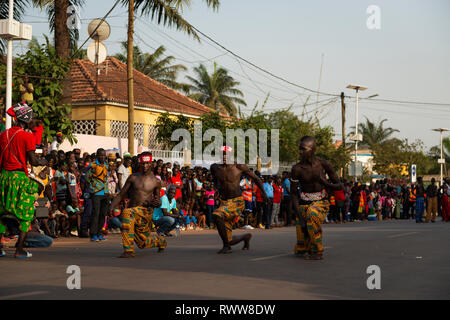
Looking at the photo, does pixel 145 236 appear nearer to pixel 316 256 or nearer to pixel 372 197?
pixel 316 256

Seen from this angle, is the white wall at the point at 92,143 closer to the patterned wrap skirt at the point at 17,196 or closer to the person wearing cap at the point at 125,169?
the person wearing cap at the point at 125,169

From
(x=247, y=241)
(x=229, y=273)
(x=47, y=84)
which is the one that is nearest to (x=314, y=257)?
(x=247, y=241)

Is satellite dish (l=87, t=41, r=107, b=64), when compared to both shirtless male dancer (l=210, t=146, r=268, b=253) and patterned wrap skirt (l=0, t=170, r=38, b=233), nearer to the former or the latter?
shirtless male dancer (l=210, t=146, r=268, b=253)

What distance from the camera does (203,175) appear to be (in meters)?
23.0

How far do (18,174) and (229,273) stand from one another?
13.1 ft

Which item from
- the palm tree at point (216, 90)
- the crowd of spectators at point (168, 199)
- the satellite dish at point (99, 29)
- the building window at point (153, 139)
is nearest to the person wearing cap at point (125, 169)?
the crowd of spectators at point (168, 199)

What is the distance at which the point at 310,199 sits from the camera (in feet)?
36.8

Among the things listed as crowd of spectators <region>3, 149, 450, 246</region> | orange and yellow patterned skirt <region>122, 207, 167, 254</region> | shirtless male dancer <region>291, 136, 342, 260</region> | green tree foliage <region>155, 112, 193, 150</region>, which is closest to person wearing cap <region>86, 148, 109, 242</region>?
crowd of spectators <region>3, 149, 450, 246</region>

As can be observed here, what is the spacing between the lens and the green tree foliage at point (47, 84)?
61.1 ft

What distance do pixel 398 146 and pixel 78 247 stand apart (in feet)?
196

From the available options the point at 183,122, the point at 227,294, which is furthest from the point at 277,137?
the point at 227,294

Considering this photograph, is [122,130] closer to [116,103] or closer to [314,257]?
[116,103]

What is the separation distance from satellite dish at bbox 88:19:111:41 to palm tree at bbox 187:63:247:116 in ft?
95.2

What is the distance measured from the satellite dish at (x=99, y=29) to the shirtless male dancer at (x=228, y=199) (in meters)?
15.7
